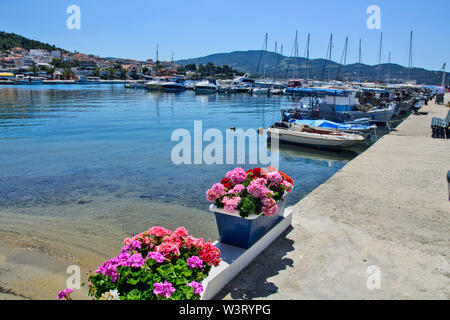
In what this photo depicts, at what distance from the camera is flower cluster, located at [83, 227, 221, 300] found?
3154mm

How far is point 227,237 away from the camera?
511cm

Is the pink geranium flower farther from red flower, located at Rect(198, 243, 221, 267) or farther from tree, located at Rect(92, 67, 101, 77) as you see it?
tree, located at Rect(92, 67, 101, 77)

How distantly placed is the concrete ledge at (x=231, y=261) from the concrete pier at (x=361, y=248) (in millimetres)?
99

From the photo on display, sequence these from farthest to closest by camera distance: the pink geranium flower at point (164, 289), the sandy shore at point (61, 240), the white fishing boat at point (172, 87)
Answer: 1. the white fishing boat at point (172, 87)
2. the sandy shore at point (61, 240)
3. the pink geranium flower at point (164, 289)

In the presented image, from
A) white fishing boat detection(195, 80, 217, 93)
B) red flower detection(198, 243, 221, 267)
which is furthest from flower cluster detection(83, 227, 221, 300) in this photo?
white fishing boat detection(195, 80, 217, 93)

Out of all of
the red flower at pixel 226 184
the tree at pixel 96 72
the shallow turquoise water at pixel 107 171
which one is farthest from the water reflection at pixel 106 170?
the tree at pixel 96 72

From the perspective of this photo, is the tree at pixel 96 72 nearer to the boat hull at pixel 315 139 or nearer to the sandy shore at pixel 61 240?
the boat hull at pixel 315 139

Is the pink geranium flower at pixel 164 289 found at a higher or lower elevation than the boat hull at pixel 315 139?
higher

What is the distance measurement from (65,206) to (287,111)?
2297 centimetres

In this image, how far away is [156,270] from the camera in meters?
3.48

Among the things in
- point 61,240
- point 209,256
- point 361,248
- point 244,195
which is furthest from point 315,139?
point 209,256

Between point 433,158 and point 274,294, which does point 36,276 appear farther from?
point 433,158

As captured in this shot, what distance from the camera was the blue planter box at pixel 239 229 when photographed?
488 cm
